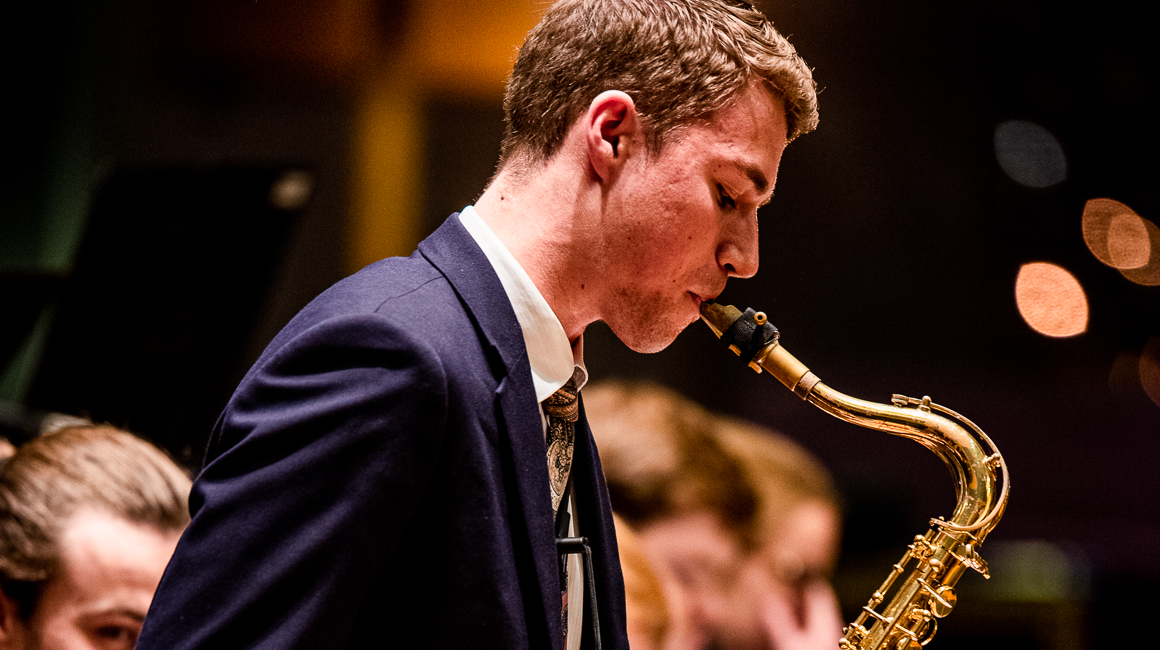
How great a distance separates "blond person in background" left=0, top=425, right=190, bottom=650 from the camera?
1904mm

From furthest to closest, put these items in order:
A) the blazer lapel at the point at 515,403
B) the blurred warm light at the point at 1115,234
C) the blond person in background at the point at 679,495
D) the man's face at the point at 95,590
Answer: the blurred warm light at the point at 1115,234 < the blond person in background at the point at 679,495 < the man's face at the point at 95,590 < the blazer lapel at the point at 515,403

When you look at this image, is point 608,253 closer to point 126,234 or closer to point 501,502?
point 501,502

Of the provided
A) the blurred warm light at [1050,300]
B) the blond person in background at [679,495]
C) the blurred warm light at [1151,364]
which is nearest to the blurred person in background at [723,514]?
the blond person in background at [679,495]

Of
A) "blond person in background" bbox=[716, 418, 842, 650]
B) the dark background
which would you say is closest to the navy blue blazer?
the dark background

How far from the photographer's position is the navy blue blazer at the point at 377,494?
38.5 inches

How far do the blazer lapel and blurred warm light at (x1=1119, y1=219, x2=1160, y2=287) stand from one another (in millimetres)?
2296

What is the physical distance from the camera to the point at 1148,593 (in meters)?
2.70

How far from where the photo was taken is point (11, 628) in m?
1.91

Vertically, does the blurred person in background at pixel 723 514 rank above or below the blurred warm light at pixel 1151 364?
below

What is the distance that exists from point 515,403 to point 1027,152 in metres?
2.12

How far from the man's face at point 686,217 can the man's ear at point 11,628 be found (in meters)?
1.44

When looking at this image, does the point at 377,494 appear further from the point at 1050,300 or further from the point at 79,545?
the point at 1050,300

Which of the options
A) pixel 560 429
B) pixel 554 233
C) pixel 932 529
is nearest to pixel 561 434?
pixel 560 429

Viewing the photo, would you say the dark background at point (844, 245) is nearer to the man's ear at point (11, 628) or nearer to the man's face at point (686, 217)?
the man's ear at point (11, 628)
